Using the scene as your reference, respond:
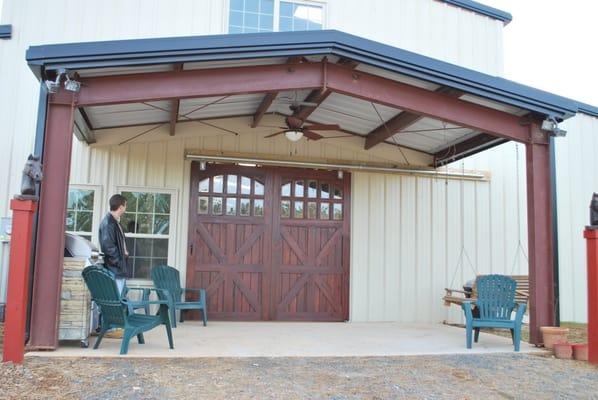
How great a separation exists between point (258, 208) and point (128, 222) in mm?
1879

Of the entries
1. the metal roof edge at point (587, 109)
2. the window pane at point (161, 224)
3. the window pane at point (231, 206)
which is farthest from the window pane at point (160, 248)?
the metal roof edge at point (587, 109)

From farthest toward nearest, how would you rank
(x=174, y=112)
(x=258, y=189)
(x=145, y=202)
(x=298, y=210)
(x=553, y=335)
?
(x=298, y=210)
(x=258, y=189)
(x=145, y=202)
(x=174, y=112)
(x=553, y=335)

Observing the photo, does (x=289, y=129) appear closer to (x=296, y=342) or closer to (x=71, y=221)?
(x=296, y=342)

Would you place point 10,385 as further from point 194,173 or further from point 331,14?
point 331,14

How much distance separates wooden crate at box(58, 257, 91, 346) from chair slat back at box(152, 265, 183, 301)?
2254mm

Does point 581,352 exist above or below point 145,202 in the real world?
below

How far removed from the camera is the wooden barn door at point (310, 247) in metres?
8.34

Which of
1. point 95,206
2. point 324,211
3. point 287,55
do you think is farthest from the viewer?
point 324,211

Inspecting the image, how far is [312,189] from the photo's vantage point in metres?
8.63

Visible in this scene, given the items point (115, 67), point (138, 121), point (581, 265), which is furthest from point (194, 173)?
point (581, 265)

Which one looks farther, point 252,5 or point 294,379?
point 252,5

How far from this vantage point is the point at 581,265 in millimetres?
9266

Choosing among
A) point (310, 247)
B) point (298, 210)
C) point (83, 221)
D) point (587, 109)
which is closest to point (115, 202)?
point (83, 221)

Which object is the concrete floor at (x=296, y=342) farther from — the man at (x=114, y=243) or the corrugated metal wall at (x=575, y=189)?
the corrugated metal wall at (x=575, y=189)
